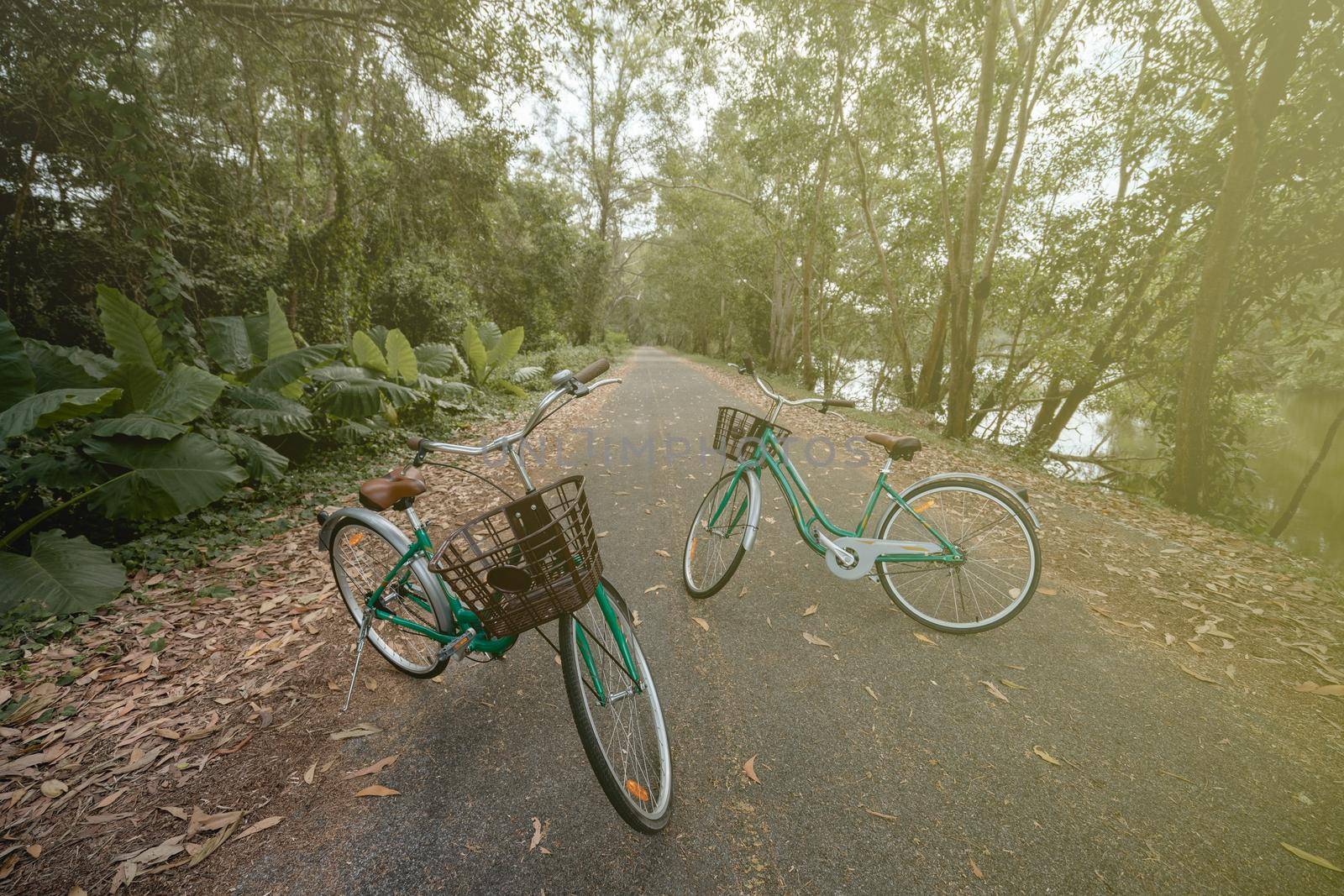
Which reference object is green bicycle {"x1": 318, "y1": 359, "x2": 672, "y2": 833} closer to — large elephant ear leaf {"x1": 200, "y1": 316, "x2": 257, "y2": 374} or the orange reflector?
the orange reflector

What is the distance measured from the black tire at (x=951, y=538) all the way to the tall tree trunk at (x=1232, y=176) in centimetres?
511

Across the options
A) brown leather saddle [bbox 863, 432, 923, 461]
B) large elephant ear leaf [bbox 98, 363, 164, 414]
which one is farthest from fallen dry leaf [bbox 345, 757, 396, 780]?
large elephant ear leaf [bbox 98, 363, 164, 414]

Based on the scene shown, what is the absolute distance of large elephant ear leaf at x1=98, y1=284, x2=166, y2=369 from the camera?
12.6 ft

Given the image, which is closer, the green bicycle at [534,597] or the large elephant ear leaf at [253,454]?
the green bicycle at [534,597]

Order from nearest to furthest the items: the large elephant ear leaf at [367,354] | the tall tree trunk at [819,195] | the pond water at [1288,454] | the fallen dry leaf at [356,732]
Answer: the fallen dry leaf at [356,732] < the large elephant ear leaf at [367,354] < the pond water at [1288,454] < the tall tree trunk at [819,195]

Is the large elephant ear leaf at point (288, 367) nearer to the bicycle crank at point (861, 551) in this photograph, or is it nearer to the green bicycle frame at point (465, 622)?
the green bicycle frame at point (465, 622)

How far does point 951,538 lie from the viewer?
3.00 meters

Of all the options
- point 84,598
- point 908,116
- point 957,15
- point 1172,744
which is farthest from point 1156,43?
point 84,598

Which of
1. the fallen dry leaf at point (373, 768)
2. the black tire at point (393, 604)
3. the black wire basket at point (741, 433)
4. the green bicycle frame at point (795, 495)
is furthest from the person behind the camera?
the black wire basket at point (741, 433)

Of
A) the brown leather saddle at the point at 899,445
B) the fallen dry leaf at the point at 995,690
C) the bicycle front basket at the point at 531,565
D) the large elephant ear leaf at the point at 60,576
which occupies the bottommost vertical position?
the large elephant ear leaf at the point at 60,576

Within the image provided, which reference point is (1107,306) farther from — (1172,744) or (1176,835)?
(1176,835)

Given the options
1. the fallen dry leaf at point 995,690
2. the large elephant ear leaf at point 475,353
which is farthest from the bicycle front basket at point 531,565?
the large elephant ear leaf at point 475,353

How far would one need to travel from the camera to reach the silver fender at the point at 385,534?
2217 mm

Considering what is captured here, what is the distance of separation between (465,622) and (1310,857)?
3.63 metres
